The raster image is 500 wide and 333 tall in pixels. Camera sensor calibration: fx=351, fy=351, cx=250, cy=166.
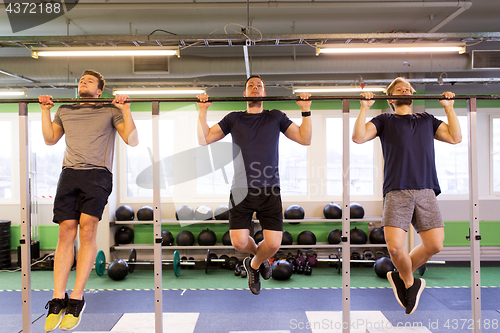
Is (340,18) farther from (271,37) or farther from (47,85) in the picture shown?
(47,85)

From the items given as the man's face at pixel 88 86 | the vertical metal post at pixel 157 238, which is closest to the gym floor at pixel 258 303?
the vertical metal post at pixel 157 238

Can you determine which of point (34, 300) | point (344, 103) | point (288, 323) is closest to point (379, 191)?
point (288, 323)

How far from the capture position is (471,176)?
2857 millimetres

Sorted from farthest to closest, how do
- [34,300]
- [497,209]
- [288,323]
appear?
[497,209] < [34,300] < [288,323]

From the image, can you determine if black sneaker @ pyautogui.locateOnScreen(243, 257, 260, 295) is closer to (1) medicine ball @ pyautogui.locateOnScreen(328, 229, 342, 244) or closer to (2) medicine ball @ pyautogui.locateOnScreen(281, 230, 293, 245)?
(2) medicine ball @ pyautogui.locateOnScreen(281, 230, 293, 245)

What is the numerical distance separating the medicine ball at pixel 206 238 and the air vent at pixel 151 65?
3300 mm

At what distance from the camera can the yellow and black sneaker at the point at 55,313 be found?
7.70ft

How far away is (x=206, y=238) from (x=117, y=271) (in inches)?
69.2

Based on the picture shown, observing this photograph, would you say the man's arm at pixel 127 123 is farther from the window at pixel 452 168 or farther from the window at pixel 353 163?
the window at pixel 452 168

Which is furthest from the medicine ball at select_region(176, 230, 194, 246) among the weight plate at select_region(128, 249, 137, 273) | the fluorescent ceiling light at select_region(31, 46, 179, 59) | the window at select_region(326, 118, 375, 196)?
the fluorescent ceiling light at select_region(31, 46, 179, 59)

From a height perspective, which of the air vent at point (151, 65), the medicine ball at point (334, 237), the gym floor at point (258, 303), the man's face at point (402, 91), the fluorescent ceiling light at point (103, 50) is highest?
the air vent at point (151, 65)

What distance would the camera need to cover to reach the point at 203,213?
23.6 feet

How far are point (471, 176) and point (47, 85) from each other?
684cm

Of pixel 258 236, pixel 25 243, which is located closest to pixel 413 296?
pixel 25 243
